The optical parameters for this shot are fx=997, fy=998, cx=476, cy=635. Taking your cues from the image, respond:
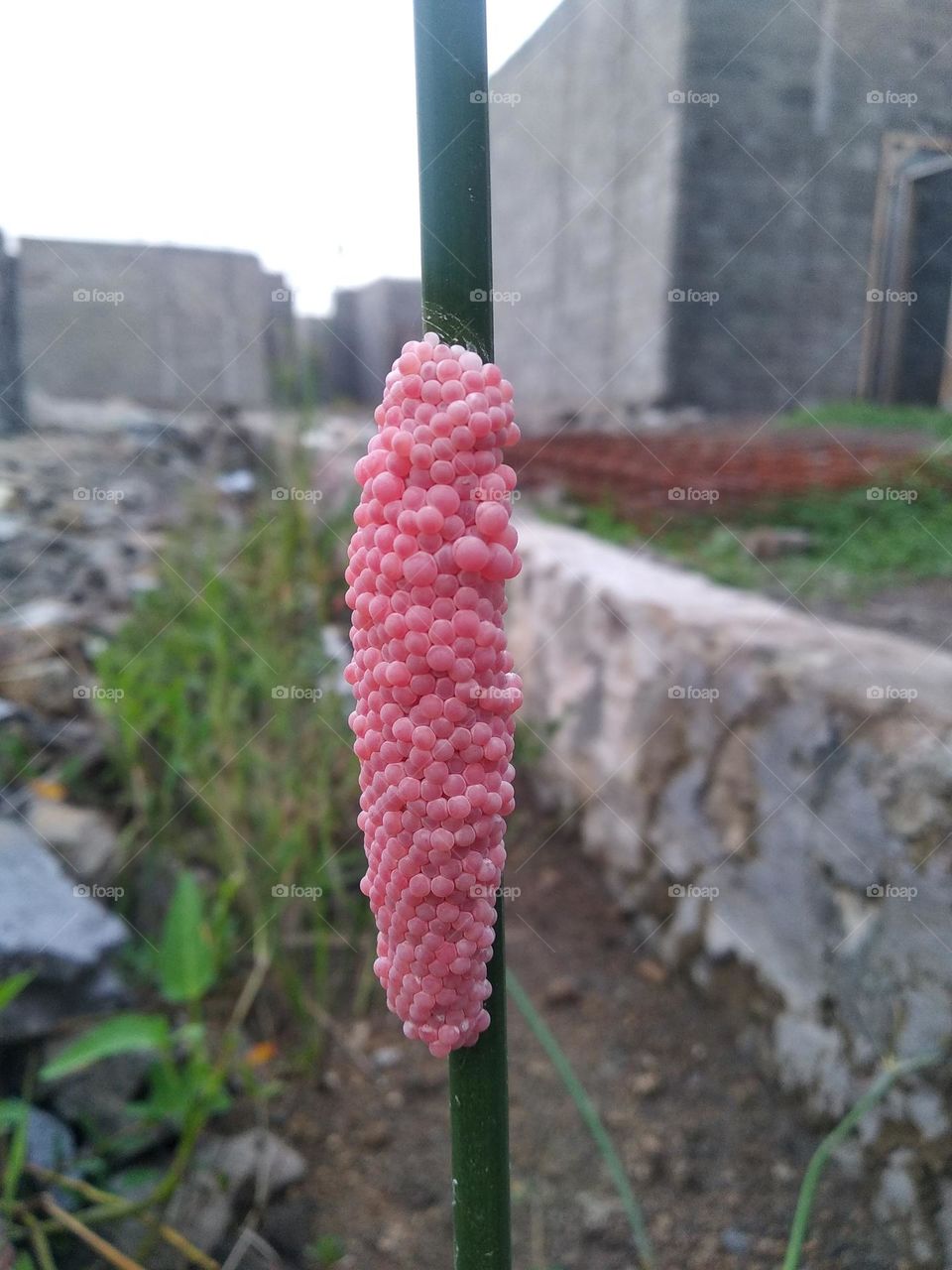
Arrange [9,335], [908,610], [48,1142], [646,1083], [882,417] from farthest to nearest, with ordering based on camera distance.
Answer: [882,417] < [9,335] < [908,610] < [646,1083] < [48,1142]

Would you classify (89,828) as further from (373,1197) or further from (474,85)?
(474,85)

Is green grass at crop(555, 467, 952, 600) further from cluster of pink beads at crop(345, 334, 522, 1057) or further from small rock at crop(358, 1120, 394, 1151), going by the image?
cluster of pink beads at crop(345, 334, 522, 1057)

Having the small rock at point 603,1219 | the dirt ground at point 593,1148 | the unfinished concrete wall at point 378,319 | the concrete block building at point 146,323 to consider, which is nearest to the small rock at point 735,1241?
the dirt ground at point 593,1148

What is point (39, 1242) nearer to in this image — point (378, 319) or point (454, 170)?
point (454, 170)

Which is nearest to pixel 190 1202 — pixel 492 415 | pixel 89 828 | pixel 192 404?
pixel 89 828

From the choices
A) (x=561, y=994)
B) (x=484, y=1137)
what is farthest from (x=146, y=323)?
(x=484, y=1137)

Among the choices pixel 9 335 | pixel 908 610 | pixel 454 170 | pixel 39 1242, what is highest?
pixel 454 170

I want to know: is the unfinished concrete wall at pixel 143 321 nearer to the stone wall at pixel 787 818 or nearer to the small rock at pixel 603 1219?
the stone wall at pixel 787 818

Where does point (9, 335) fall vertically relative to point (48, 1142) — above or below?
above
